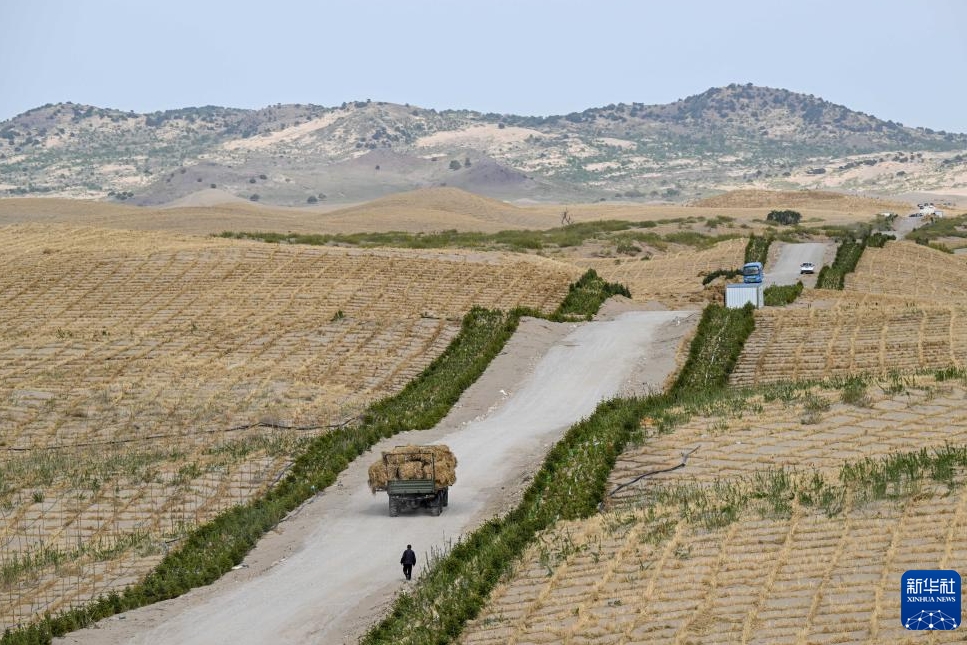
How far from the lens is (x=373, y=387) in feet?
139

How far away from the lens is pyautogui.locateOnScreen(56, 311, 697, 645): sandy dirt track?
2291 cm

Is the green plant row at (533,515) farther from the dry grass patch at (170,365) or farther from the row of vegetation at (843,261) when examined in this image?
the row of vegetation at (843,261)

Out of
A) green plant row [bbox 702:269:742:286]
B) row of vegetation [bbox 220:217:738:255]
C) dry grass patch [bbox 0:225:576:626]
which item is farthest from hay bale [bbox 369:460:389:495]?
row of vegetation [bbox 220:217:738:255]

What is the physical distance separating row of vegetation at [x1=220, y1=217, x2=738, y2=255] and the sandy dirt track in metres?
36.4

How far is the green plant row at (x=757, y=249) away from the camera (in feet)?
272

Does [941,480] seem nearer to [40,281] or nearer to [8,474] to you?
[8,474]

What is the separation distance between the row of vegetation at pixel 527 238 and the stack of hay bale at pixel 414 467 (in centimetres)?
4883

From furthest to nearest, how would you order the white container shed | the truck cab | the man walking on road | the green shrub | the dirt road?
the green shrub → the dirt road → the truck cab → the white container shed → the man walking on road

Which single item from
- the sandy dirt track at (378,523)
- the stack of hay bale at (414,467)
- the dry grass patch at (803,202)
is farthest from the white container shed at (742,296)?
the dry grass patch at (803,202)

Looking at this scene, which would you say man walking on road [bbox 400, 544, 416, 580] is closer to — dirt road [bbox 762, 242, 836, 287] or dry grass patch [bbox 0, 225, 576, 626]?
dry grass patch [bbox 0, 225, 576, 626]

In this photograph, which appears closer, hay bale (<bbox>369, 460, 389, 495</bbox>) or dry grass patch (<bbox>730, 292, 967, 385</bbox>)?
hay bale (<bbox>369, 460, 389, 495</bbox>)

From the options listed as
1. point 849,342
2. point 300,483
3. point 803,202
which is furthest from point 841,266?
point 803,202

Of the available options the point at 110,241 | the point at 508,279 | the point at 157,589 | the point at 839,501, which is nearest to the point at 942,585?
the point at 839,501

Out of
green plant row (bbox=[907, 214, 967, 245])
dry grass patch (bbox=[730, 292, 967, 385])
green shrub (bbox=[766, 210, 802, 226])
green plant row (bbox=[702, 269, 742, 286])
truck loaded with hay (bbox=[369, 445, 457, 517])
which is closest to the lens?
truck loaded with hay (bbox=[369, 445, 457, 517])
